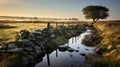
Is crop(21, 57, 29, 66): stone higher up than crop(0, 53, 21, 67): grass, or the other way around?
crop(0, 53, 21, 67): grass

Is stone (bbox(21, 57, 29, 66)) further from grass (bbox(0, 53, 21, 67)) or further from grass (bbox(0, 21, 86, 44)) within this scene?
grass (bbox(0, 21, 86, 44))

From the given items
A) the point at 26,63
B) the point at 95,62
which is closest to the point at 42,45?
the point at 26,63

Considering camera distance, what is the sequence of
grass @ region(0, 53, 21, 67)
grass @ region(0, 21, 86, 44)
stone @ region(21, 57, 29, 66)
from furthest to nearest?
grass @ region(0, 21, 86, 44) < stone @ region(21, 57, 29, 66) < grass @ region(0, 53, 21, 67)

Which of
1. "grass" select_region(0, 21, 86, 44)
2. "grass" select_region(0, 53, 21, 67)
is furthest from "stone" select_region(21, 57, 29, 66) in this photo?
"grass" select_region(0, 21, 86, 44)

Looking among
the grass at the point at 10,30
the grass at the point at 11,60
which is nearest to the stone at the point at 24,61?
the grass at the point at 11,60

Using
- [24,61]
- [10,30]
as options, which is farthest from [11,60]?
[10,30]

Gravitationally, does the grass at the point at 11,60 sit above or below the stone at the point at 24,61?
above

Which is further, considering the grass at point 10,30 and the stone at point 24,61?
A: the grass at point 10,30

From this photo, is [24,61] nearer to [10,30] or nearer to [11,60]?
[11,60]

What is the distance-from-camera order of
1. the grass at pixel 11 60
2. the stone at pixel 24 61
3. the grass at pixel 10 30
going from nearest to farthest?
the grass at pixel 11 60
the stone at pixel 24 61
the grass at pixel 10 30

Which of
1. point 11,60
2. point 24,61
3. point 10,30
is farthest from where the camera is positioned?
point 10,30

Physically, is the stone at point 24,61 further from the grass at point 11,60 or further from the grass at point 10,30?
the grass at point 10,30

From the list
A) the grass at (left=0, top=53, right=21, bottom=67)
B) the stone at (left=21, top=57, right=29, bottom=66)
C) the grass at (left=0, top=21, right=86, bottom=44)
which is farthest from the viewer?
the grass at (left=0, top=21, right=86, bottom=44)

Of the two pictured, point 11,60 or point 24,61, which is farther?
point 24,61
